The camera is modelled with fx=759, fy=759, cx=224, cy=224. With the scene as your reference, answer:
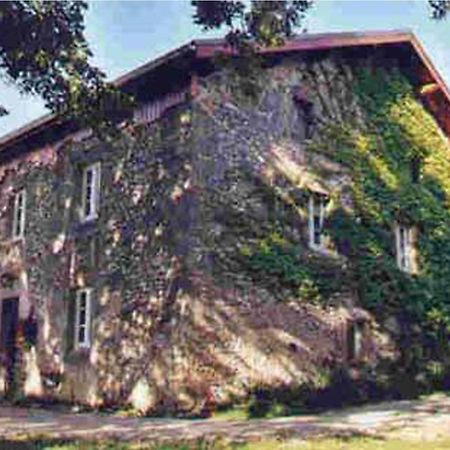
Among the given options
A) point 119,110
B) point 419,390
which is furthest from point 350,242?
point 119,110

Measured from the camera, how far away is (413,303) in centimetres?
1895

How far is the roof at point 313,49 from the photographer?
1516 centimetres

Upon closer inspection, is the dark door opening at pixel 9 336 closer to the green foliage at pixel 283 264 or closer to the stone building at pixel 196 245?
the stone building at pixel 196 245

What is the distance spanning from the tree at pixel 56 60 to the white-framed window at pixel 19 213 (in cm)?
830

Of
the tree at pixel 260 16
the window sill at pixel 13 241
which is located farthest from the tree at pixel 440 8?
the window sill at pixel 13 241

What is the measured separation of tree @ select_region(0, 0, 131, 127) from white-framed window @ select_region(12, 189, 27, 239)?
8.30 m

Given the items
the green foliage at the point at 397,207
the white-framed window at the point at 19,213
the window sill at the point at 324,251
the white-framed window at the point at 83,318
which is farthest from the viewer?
the white-framed window at the point at 19,213

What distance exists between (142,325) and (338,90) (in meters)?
8.06

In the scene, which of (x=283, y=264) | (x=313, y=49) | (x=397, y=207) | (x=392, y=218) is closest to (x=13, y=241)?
(x=283, y=264)

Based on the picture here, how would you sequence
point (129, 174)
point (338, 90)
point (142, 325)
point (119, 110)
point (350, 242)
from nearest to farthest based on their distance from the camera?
point (119, 110) < point (142, 325) < point (129, 174) < point (350, 242) < point (338, 90)

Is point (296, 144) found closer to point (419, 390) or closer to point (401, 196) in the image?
point (401, 196)

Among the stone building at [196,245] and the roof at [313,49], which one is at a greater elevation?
the roof at [313,49]

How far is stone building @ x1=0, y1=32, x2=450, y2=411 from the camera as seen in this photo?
15.0m

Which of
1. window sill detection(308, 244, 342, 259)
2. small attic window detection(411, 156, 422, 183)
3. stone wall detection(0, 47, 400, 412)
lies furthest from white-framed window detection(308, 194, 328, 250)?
small attic window detection(411, 156, 422, 183)
